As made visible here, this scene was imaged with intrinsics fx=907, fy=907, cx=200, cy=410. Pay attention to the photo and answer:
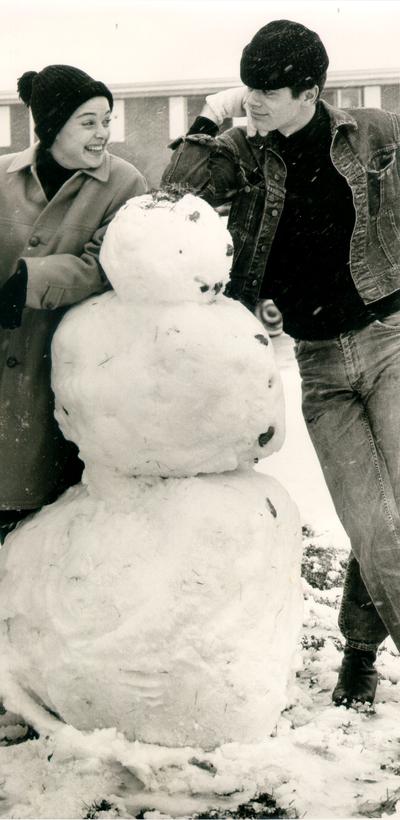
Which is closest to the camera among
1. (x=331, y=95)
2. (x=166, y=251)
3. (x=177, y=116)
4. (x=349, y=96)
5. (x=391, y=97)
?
(x=166, y=251)

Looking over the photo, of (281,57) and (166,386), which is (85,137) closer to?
(281,57)

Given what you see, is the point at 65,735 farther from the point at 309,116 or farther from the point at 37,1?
the point at 37,1

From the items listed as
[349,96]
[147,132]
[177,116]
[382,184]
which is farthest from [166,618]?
[177,116]

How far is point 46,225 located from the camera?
8.97ft

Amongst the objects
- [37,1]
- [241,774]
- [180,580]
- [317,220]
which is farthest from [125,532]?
[37,1]

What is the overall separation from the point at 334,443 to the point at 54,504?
37.3 inches

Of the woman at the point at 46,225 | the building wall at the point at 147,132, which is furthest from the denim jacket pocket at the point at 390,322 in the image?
the building wall at the point at 147,132

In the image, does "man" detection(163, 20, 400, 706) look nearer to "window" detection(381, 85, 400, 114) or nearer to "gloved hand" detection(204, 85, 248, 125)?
"gloved hand" detection(204, 85, 248, 125)

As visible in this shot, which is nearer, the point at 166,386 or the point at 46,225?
the point at 166,386

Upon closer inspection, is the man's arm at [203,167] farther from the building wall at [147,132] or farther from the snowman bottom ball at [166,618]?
the building wall at [147,132]

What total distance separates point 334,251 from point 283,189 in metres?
0.26

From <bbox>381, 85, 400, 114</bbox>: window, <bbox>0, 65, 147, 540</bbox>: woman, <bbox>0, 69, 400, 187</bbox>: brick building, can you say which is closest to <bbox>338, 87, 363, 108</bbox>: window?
<bbox>0, 69, 400, 187</bbox>: brick building

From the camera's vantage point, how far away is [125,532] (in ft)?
8.50

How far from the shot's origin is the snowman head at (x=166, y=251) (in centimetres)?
243
